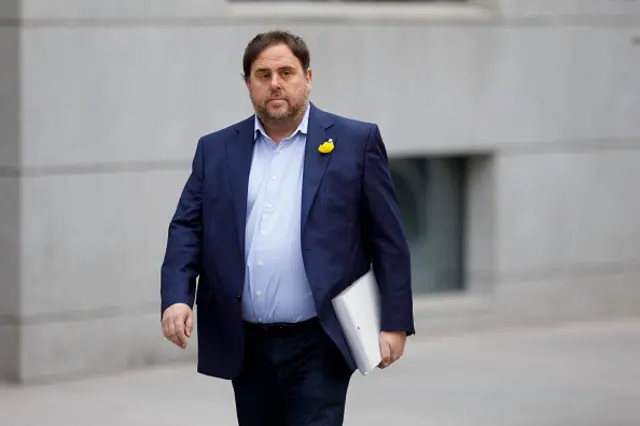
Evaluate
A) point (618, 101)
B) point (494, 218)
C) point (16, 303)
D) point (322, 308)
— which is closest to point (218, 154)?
point (322, 308)

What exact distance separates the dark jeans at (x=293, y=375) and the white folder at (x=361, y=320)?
88 millimetres

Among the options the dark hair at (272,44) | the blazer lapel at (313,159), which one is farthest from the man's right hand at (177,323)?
the dark hair at (272,44)

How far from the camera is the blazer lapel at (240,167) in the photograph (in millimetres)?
4945

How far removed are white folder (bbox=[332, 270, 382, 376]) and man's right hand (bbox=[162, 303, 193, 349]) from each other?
48cm

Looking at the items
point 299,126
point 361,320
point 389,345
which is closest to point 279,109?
point 299,126

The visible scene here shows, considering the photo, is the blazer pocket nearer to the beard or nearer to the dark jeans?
the beard

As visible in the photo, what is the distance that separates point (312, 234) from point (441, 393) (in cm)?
425

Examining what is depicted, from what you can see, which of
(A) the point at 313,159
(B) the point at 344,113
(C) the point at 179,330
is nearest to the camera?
(C) the point at 179,330

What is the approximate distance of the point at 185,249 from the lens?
500 centimetres

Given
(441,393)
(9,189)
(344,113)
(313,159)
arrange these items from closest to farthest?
(313,159) → (441,393) → (9,189) → (344,113)

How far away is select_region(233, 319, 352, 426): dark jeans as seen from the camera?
196 inches

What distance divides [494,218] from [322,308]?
6448 millimetres

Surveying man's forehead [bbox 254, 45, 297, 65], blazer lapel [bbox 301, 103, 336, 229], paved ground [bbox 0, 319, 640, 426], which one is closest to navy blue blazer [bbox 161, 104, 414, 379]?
blazer lapel [bbox 301, 103, 336, 229]

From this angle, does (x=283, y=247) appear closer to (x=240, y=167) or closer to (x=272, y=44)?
(x=240, y=167)
